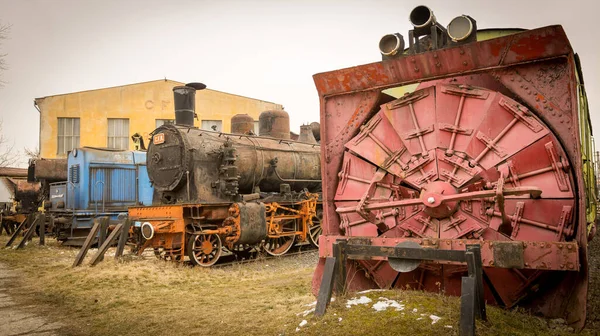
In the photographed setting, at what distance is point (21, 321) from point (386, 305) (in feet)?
13.4

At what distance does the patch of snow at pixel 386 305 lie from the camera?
3965 millimetres

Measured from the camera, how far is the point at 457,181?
14.1 ft

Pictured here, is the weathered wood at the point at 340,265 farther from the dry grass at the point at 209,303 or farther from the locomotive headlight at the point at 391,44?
the locomotive headlight at the point at 391,44

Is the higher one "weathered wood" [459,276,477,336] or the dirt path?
"weathered wood" [459,276,477,336]

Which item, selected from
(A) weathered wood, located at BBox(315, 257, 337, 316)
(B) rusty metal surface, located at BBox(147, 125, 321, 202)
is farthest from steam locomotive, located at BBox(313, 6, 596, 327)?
(B) rusty metal surface, located at BBox(147, 125, 321, 202)

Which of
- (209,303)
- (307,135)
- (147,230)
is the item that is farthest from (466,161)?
(307,135)

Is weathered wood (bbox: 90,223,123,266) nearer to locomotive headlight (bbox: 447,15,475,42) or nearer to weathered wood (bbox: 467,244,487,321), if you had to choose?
weathered wood (bbox: 467,244,487,321)

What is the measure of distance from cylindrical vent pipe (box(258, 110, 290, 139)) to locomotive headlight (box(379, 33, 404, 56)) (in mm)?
8128

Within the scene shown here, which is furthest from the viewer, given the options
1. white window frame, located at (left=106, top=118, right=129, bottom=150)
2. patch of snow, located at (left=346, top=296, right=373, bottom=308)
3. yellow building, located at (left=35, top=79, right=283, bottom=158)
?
white window frame, located at (left=106, top=118, right=129, bottom=150)

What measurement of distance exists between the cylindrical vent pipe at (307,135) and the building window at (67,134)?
702 inches

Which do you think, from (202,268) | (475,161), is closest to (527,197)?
(475,161)

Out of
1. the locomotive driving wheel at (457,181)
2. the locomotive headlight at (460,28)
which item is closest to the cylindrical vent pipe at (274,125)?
the locomotive driving wheel at (457,181)

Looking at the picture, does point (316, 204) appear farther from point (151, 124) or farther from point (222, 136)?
point (151, 124)

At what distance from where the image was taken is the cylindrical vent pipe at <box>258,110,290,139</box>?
13.1 metres
